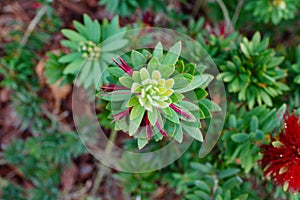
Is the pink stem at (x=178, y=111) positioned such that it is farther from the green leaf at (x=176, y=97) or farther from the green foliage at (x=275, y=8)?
the green foliage at (x=275, y=8)

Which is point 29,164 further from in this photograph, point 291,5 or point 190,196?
point 291,5

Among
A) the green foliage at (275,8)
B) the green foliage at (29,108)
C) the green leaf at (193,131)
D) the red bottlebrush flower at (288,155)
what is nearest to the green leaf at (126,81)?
the green leaf at (193,131)

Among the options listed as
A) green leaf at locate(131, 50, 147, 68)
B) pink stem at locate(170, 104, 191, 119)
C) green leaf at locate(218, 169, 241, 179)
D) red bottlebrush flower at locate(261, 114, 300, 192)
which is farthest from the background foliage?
pink stem at locate(170, 104, 191, 119)

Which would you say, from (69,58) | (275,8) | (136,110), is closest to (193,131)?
(136,110)

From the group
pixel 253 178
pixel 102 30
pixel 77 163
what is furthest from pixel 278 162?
pixel 77 163

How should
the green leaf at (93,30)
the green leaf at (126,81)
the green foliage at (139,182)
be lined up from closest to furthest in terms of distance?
the green leaf at (126,81) < the green leaf at (93,30) < the green foliage at (139,182)
